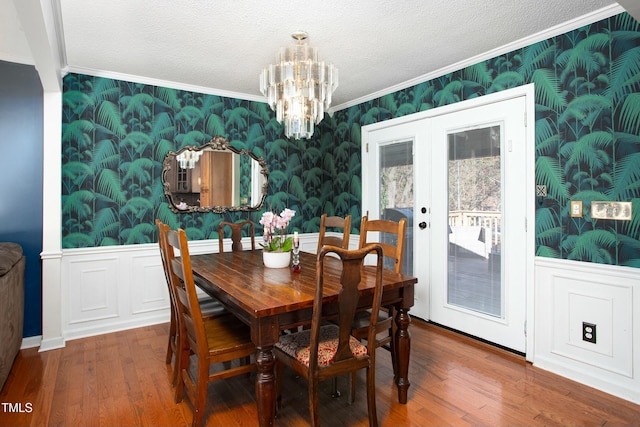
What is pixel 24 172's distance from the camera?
3049 mm

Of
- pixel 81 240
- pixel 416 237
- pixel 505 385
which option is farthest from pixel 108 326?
pixel 505 385

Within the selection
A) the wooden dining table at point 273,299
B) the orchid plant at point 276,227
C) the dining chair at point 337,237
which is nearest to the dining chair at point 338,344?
the wooden dining table at point 273,299

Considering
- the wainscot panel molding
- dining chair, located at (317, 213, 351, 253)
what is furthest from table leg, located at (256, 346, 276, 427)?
the wainscot panel molding

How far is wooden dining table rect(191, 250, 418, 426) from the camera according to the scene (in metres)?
1.67

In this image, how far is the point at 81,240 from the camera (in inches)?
133

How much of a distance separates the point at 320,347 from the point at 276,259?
80cm

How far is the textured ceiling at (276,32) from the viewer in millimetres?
2312

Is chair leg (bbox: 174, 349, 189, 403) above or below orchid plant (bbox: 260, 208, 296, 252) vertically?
below

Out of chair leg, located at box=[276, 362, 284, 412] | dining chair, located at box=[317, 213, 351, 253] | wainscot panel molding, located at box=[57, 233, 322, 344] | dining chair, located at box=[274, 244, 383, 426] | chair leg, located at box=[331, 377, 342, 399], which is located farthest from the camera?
wainscot panel molding, located at box=[57, 233, 322, 344]

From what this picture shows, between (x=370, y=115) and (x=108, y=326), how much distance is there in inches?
137

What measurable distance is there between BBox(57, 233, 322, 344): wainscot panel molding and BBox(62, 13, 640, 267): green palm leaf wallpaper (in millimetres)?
137

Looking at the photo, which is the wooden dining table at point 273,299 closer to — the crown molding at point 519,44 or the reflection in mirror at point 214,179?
the reflection in mirror at point 214,179

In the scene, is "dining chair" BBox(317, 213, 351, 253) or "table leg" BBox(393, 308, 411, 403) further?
"dining chair" BBox(317, 213, 351, 253)

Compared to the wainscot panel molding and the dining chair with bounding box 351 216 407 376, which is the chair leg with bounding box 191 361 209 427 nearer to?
the dining chair with bounding box 351 216 407 376
